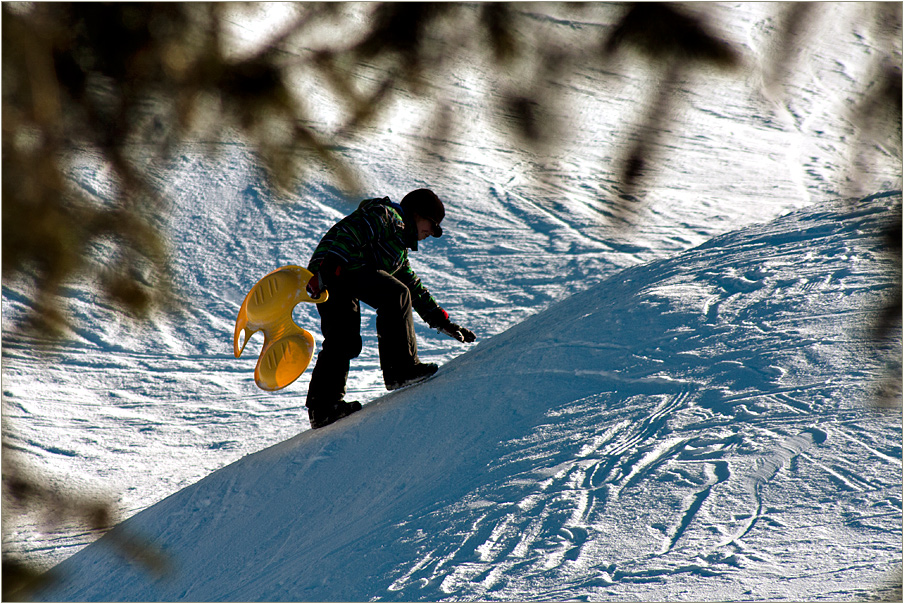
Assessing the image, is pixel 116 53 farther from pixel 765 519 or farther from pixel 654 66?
pixel 765 519

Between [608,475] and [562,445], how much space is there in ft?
0.89

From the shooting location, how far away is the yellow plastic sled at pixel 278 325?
3.74 metres

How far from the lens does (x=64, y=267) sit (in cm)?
121

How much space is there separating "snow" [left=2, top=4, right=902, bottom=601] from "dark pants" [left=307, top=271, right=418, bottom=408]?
0.23 m

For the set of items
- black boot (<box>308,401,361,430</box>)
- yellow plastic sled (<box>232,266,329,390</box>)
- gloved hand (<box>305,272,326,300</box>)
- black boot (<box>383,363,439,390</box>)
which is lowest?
black boot (<box>308,401,361,430</box>)

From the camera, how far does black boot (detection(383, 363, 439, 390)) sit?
3984mm

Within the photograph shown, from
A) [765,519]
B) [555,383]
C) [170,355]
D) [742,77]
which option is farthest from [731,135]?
[742,77]

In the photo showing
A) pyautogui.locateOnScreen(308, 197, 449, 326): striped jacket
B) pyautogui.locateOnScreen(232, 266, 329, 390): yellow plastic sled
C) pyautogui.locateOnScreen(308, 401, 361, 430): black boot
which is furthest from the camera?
pyautogui.locateOnScreen(308, 401, 361, 430): black boot

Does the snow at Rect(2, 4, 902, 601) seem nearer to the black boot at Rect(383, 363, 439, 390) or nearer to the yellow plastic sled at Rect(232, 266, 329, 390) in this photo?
the black boot at Rect(383, 363, 439, 390)

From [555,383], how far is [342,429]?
1.07m

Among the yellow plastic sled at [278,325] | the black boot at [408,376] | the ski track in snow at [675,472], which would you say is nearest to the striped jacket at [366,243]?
the yellow plastic sled at [278,325]

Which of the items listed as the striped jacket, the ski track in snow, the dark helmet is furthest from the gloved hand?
the ski track in snow

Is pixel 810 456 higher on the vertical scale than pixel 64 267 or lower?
lower

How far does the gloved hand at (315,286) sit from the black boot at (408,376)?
62 cm
